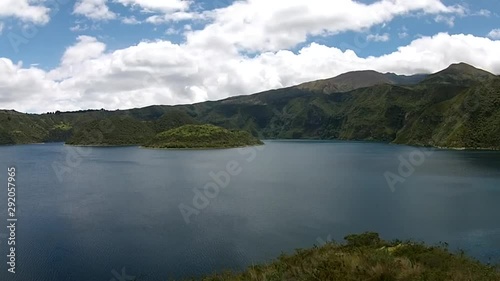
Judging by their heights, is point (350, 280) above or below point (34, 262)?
above

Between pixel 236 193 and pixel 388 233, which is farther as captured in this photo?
pixel 236 193

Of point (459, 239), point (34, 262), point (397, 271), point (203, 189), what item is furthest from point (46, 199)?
point (397, 271)

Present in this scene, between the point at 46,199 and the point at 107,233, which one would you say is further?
the point at 46,199

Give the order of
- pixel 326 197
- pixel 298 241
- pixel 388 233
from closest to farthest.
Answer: pixel 298 241, pixel 388 233, pixel 326 197

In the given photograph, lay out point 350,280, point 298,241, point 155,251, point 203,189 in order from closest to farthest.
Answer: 1. point 350,280
2. point 155,251
3. point 298,241
4. point 203,189

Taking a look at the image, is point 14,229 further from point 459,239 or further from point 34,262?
point 459,239

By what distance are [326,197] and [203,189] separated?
32.3 metres

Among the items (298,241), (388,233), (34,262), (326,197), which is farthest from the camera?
(326,197)

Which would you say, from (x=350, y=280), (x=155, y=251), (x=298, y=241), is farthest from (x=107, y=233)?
(x=350, y=280)

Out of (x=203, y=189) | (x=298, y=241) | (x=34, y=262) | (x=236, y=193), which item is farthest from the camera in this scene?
(x=203, y=189)

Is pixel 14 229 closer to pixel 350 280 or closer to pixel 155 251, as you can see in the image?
pixel 155 251

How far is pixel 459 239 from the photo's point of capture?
161 ft

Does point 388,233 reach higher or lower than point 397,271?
lower

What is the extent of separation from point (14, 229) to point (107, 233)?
14.2m
